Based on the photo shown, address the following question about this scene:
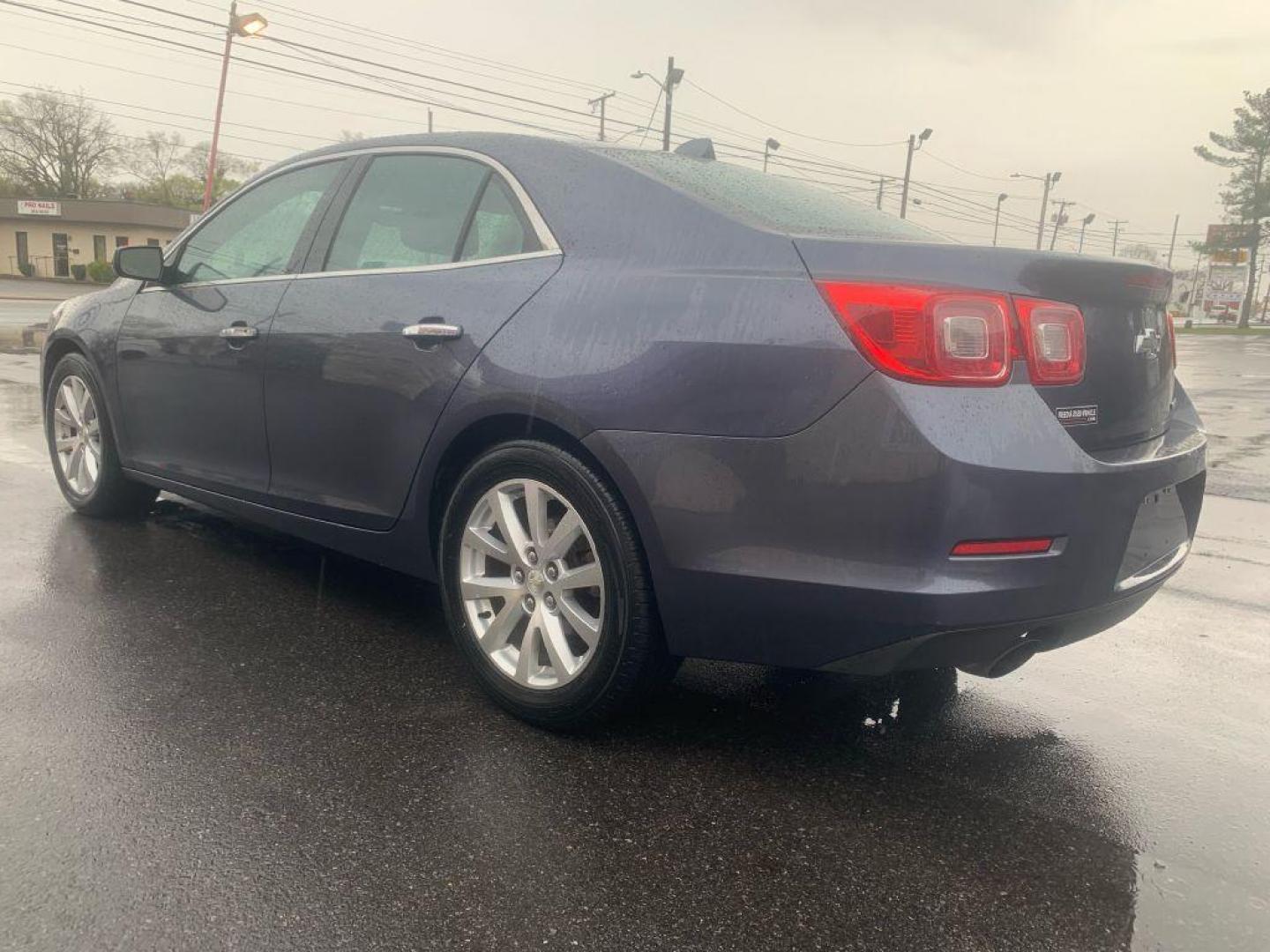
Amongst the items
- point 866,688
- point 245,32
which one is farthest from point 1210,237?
point 866,688

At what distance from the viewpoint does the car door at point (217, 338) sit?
3.69 metres

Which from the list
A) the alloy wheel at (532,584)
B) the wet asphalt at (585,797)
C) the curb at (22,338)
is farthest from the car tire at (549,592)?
the curb at (22,338)

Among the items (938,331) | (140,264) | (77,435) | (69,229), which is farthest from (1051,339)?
(69,229)

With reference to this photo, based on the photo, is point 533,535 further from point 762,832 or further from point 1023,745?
point 1023,745

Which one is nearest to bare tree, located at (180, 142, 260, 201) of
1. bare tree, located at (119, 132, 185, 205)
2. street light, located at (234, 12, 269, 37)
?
bare tree, located at (119, 132, 185, 205)

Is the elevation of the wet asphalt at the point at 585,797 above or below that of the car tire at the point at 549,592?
below

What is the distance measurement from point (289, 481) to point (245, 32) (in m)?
21.0

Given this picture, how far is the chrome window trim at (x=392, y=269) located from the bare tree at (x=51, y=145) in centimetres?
7471

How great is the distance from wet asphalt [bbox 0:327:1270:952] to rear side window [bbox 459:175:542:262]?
1.28 metres

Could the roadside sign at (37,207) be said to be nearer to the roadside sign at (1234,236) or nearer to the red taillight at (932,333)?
the roadside sign at (1234,236)

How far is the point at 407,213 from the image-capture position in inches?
131

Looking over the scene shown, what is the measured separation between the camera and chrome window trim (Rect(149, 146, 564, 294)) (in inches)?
114

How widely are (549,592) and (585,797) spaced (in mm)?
542

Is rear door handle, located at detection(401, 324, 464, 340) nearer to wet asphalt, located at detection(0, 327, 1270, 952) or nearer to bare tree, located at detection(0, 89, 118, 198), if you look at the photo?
wet asphalt, located at detection(0, 327, 1270, 952)
